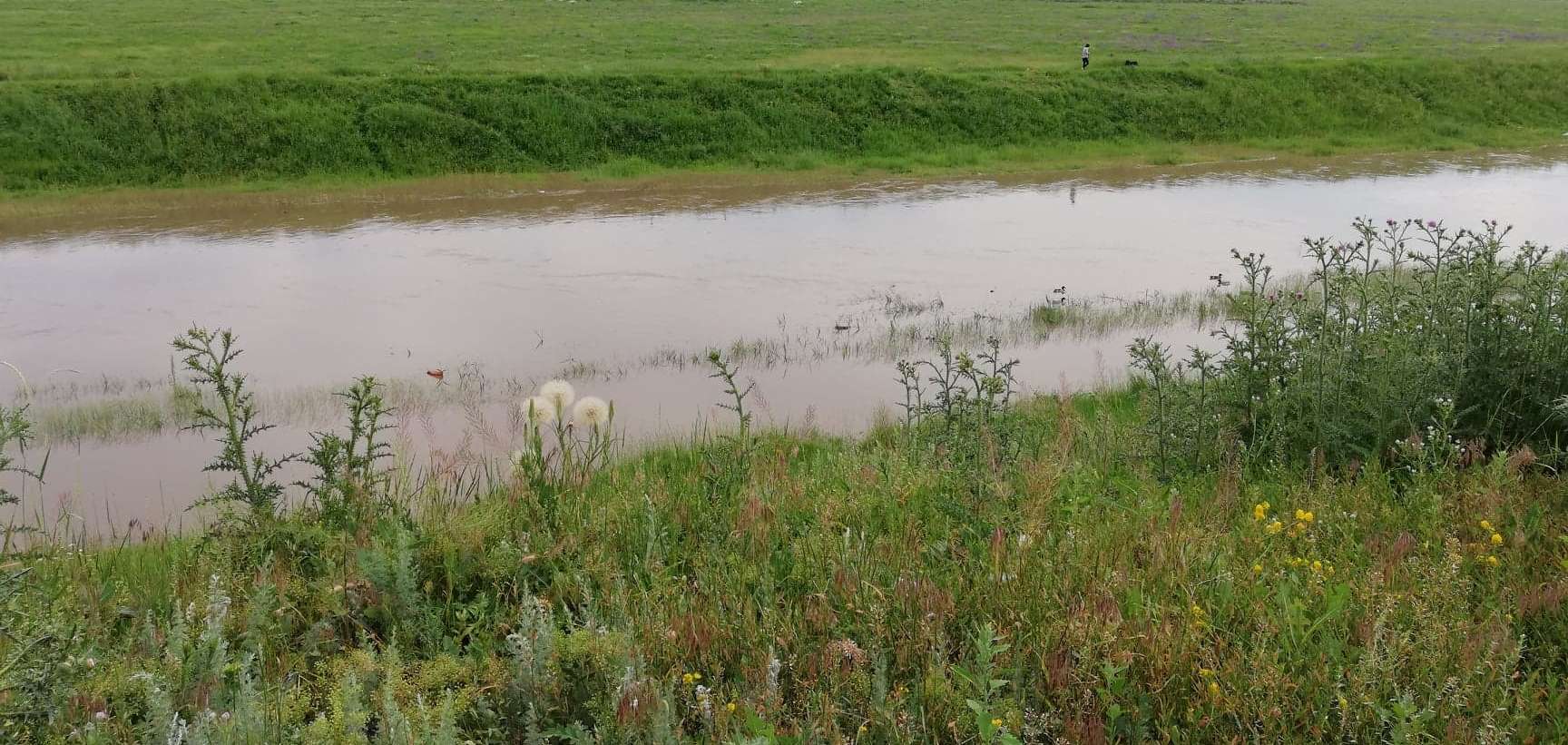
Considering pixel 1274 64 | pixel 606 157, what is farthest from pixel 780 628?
pixel 1274 64

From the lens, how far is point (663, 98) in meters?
23.1

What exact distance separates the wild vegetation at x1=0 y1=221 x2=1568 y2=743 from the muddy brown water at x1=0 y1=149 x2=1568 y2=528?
2.50 meters

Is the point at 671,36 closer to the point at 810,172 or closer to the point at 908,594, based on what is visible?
the point at 810,172

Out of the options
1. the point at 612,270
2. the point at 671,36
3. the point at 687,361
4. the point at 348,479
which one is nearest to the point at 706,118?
the point at 612,270

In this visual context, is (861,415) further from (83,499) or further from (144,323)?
(144,323)

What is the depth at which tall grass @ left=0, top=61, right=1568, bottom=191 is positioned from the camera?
758 inches

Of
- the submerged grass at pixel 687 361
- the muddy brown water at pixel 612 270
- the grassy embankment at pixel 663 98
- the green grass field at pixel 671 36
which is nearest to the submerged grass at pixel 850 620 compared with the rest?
the muddy brown water at pixel 612 270

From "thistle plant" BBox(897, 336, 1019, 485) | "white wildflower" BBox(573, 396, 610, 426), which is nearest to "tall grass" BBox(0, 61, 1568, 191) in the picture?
"white wildflower" BBox(573, 396, 610, 426)

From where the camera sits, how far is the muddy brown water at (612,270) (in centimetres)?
863

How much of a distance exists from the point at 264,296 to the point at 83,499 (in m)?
5.58

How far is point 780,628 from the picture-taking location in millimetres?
2943

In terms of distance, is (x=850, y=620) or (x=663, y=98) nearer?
(x=850, y=620)

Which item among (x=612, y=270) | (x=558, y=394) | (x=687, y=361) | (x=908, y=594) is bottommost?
(x=687, y=361)

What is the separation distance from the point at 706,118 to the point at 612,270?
1073cm
